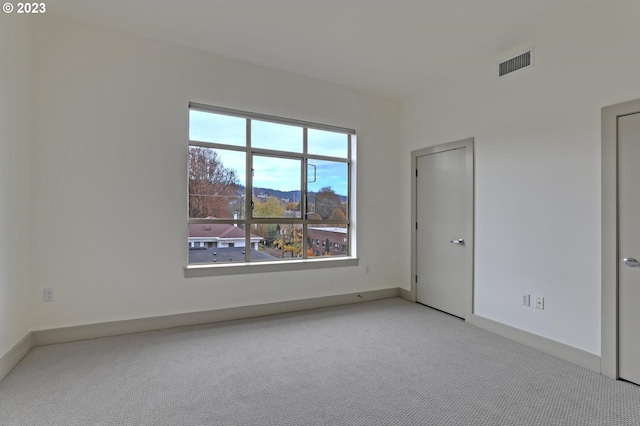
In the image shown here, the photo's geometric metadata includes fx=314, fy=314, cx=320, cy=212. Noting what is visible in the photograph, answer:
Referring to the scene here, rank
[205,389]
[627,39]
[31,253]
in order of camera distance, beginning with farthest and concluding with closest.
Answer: [31,253] < [627,39] < [205,389]

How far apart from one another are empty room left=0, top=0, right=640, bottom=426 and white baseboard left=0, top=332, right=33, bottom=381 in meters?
0.03

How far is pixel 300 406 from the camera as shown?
202 centimetres

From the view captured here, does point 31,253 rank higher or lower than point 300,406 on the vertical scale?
higher

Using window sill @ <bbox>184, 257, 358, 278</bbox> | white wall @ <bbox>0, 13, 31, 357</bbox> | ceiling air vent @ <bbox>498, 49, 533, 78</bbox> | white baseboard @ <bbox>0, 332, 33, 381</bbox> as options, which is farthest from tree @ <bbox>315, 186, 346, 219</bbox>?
white baseboard @ <bbox>0, 332, 33, 381</bbox>

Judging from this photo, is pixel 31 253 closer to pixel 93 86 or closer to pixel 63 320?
pixel 63 320

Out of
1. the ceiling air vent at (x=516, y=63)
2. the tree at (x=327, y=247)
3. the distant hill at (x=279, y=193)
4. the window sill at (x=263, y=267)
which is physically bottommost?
the window sill at (x=263, y=267)

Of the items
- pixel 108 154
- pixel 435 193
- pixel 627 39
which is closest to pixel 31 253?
pixel 108 154

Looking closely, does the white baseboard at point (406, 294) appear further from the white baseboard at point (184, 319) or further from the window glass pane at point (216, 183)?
the window glass pane at point (216, 183)

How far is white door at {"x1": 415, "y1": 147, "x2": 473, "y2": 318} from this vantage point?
3744 millimetres

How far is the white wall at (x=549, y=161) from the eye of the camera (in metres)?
2.56

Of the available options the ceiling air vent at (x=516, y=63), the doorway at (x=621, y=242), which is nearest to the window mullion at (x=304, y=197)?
the ceiling air vent at (x=516, y=63)

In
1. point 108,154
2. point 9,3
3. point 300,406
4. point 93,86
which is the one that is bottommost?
point 300,406

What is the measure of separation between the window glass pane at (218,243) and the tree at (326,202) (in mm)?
987

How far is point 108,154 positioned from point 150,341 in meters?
1.86
